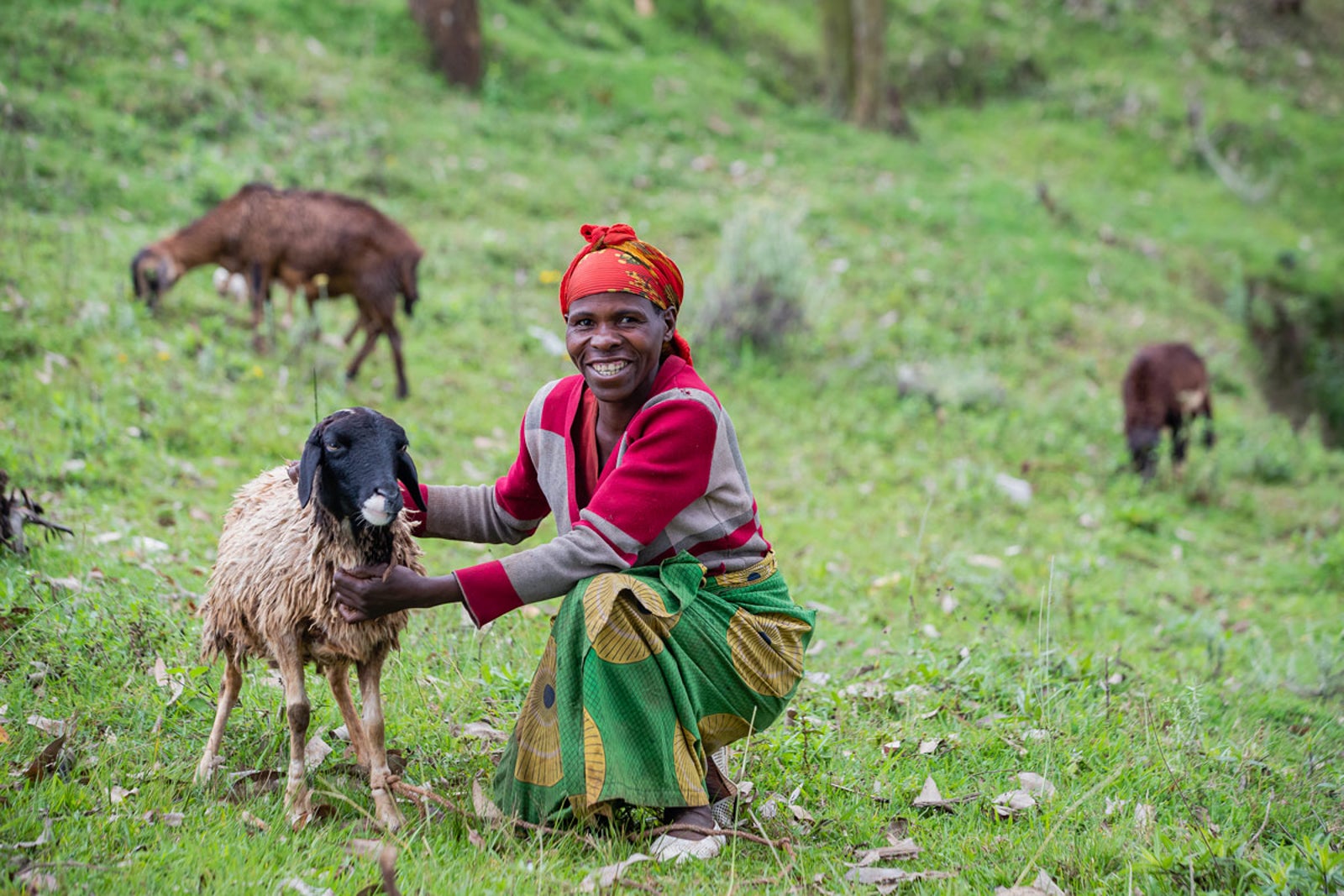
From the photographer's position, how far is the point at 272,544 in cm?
311

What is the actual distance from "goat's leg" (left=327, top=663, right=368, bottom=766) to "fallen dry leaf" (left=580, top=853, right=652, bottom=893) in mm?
796

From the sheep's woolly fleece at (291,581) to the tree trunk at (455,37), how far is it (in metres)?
13.2

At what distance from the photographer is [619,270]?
10.4 ft

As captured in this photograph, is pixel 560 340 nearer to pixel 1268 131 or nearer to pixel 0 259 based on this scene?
pixel 0 259

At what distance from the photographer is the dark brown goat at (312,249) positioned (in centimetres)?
852

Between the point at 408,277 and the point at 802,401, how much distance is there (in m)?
3.70

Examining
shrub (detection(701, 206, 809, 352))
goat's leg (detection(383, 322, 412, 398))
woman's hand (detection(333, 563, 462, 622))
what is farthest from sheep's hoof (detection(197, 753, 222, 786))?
shrub (detection(701, 206, 809, 352))

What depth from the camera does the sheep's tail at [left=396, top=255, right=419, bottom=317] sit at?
8.63 meters

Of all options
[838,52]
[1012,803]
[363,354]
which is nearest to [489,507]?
[1012,803]

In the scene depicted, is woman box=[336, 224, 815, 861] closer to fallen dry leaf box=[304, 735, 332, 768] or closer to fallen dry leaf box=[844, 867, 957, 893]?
fallen dry leaf box=[844, 867, 957, 893]

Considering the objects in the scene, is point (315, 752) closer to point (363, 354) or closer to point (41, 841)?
point (41, 841)

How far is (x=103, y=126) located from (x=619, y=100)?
737 cm

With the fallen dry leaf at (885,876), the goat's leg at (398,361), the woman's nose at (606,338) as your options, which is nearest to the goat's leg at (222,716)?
the woman's nose at (606,338)

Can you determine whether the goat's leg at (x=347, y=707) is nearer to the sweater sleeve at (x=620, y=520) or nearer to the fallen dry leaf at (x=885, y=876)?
the sweater sleeve at (x=620, y=520)
